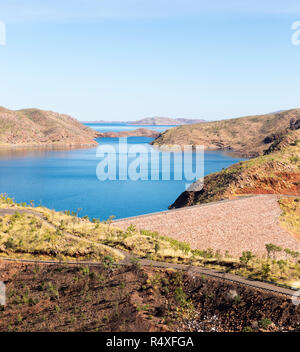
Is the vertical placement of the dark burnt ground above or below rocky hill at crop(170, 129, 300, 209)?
below

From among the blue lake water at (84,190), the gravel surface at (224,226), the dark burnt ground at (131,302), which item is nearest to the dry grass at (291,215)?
the gravel surface at (224,226)

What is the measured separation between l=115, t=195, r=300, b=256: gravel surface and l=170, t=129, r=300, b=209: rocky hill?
12490mm

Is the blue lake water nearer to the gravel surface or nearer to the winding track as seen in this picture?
the gravel surface

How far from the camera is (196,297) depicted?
2269 centimetres

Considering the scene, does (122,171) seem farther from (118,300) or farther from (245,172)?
(118,300)

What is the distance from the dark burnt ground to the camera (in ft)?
65.4

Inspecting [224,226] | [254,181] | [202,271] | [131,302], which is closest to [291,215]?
[254,181]

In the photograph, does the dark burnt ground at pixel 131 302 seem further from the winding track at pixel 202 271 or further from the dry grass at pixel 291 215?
the dry grass at pixel 291 215

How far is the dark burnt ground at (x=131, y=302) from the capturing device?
19938 mm

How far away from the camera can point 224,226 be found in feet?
153

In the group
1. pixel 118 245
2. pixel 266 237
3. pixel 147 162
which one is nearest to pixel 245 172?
pixel 266 237

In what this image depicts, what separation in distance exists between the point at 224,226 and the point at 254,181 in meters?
25.5

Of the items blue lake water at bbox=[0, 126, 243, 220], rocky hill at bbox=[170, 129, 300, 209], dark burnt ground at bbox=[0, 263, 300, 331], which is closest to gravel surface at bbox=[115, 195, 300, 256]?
rocky hill at bbox=[170, 129, 300, 209]

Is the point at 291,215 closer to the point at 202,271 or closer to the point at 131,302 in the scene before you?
the point at 202,271
